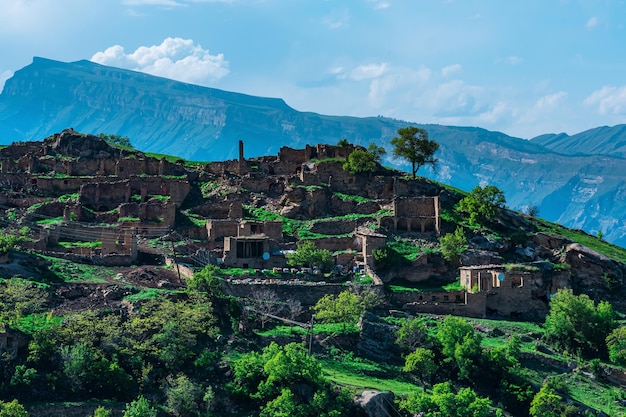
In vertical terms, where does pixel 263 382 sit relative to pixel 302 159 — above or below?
below

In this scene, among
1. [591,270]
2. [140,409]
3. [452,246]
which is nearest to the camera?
[140,409]

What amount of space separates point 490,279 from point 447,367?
11.8 meters

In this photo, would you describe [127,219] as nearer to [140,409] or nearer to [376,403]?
[140,409]

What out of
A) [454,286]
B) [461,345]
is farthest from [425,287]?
[461,345]

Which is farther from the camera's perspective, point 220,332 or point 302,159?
point 302,159

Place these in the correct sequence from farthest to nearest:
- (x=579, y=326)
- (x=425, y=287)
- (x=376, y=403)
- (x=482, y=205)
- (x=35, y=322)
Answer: (x=482, y=205) < (x=425, y=287) < (x=579, y=326) < (x=35, y=322) < (x=376, y=403)

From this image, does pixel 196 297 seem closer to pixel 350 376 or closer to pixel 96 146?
pixel 350 376

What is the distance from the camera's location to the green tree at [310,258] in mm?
64438

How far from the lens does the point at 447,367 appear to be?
5475 cm

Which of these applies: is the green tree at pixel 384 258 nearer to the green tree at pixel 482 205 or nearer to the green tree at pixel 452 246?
the green tree at pixel 452 246

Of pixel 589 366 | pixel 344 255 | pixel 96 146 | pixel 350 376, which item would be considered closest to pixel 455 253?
pixel 344 255

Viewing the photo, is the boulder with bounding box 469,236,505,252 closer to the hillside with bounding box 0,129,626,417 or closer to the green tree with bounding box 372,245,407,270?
the hillside with bounding box 0,129,626,417

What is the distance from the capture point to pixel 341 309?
2276 inches

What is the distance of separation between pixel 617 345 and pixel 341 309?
1788 centimetres
